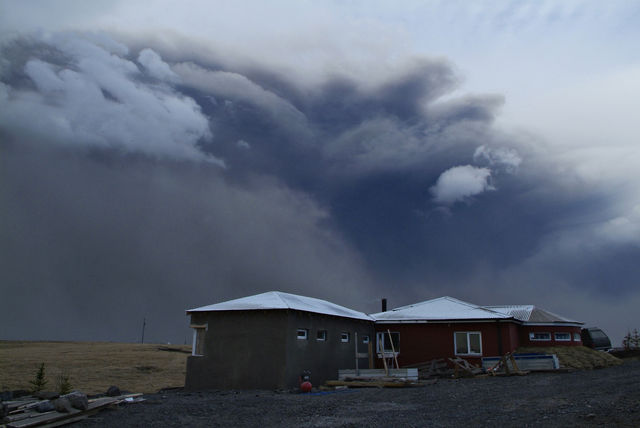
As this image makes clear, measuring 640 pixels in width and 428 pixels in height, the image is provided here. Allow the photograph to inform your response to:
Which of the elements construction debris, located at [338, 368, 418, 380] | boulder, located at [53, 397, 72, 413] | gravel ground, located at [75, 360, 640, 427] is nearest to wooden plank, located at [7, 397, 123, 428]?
boulder, located at [53, 397, 72, 413]

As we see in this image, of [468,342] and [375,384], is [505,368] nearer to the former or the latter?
[468,342]

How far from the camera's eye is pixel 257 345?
67.9 feet

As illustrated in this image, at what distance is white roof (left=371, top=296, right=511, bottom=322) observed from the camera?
27859 millimetres

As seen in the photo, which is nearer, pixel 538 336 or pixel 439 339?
pixel 439 339

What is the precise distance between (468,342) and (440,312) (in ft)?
8.18

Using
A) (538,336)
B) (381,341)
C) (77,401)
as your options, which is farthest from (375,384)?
(538,336)

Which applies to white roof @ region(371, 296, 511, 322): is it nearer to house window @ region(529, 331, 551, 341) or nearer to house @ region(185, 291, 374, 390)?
house window @ region(529, 331, 551, 341)

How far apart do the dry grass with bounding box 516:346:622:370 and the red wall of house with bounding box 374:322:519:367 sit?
1.76 metres

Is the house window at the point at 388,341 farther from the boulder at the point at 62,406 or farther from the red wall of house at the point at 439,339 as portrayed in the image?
the boulder at the point at 62,406

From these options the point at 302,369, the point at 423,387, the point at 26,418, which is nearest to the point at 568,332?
the point at 423,387

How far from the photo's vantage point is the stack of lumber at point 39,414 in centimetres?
1166

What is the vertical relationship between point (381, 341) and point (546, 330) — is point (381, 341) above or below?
below

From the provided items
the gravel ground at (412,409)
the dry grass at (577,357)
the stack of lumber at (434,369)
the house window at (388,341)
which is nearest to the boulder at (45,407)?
the gravel ground at (412,409)

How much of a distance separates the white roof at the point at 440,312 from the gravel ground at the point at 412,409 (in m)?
10.0
